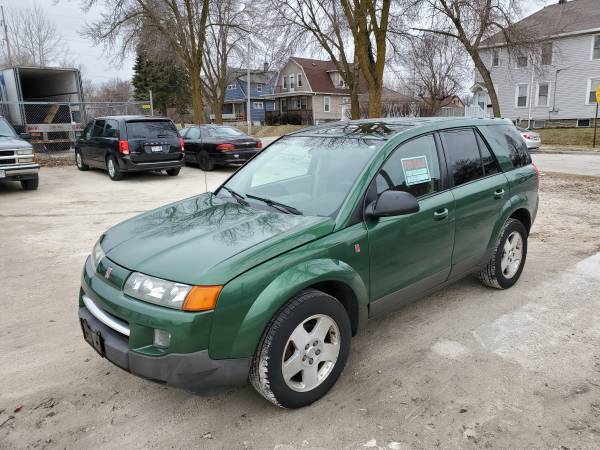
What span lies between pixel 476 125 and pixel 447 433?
2.75 metres

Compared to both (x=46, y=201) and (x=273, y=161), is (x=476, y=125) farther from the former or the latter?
(x=46, y=201)

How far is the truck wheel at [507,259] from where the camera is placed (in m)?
4.39

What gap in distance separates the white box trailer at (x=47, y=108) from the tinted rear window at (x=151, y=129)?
6801mm

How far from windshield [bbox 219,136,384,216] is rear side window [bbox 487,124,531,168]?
1667mm

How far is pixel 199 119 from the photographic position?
893 inches

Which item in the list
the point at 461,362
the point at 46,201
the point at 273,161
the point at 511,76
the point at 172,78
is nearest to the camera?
the point at 461,362

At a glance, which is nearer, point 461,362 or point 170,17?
point 461,362

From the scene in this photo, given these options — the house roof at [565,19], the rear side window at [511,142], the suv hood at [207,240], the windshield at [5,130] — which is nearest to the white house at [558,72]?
the house roof at [565,19]

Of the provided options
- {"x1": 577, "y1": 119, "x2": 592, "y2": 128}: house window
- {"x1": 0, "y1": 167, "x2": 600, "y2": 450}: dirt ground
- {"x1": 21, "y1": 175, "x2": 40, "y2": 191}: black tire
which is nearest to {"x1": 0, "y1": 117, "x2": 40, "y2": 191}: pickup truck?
{"x1": 21, "y1": 175, "x2": 40, "y2": 191}: black tire

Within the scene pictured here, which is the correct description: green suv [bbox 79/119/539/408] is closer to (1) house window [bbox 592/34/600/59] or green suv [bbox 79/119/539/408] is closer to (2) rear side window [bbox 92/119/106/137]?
(2) rear side window [bbox 92/119/106/137]

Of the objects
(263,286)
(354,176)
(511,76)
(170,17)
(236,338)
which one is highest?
(170,17)

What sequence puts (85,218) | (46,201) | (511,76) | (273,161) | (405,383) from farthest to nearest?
(511,76) → (46,201) → (85,218) → (273,161) → (405,383)

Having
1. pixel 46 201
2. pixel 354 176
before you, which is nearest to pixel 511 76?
pixel 46 201

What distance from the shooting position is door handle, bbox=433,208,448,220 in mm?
3523
